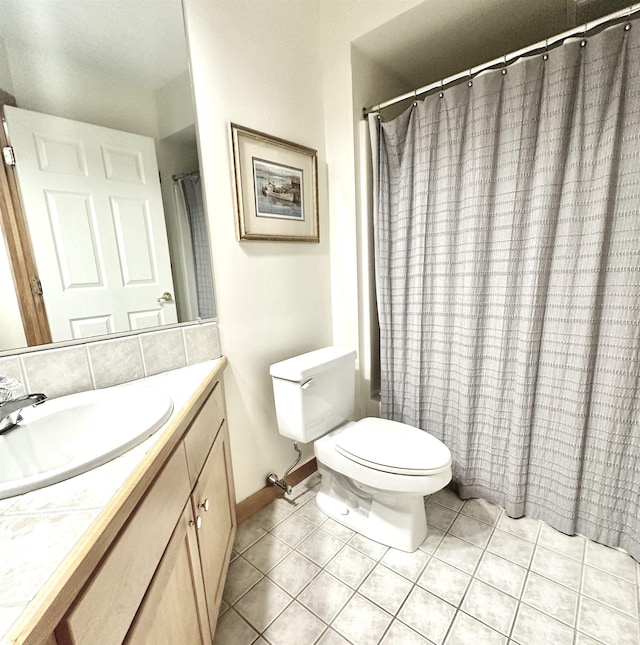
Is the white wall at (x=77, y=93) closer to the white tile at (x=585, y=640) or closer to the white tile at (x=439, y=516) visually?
the white tile at (x=439, y=516)

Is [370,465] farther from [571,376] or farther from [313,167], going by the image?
[313,167]

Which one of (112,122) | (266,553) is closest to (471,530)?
(266,553)

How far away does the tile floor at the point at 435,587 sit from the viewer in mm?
1032

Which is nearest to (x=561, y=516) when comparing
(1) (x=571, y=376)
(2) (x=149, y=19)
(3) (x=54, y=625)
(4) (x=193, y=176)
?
(1) (x=571, y=376)

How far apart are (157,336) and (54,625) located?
3.04 ft

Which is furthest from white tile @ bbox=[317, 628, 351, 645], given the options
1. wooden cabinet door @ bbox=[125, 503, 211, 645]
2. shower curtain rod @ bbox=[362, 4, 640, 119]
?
shower curtain rod @ bbox=[362, 4, 640, 119]

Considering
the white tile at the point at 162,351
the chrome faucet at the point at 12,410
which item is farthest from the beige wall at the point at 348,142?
the chrome faucet at the point at 12,410

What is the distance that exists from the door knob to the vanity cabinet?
380mm

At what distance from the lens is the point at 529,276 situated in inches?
50.4

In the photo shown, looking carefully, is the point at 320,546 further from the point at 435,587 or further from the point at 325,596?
the point at 435,587

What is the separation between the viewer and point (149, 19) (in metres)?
1.11

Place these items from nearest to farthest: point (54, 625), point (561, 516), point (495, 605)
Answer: point (54, 625), point (495, 605), point (561, 516)

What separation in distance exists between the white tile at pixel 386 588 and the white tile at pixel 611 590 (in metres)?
0.61

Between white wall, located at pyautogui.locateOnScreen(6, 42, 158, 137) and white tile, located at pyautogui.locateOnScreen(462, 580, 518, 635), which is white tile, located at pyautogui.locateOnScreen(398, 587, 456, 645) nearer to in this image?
white tile, located at pyautogui.locateOnScreen(462, 580, 518, 635)
